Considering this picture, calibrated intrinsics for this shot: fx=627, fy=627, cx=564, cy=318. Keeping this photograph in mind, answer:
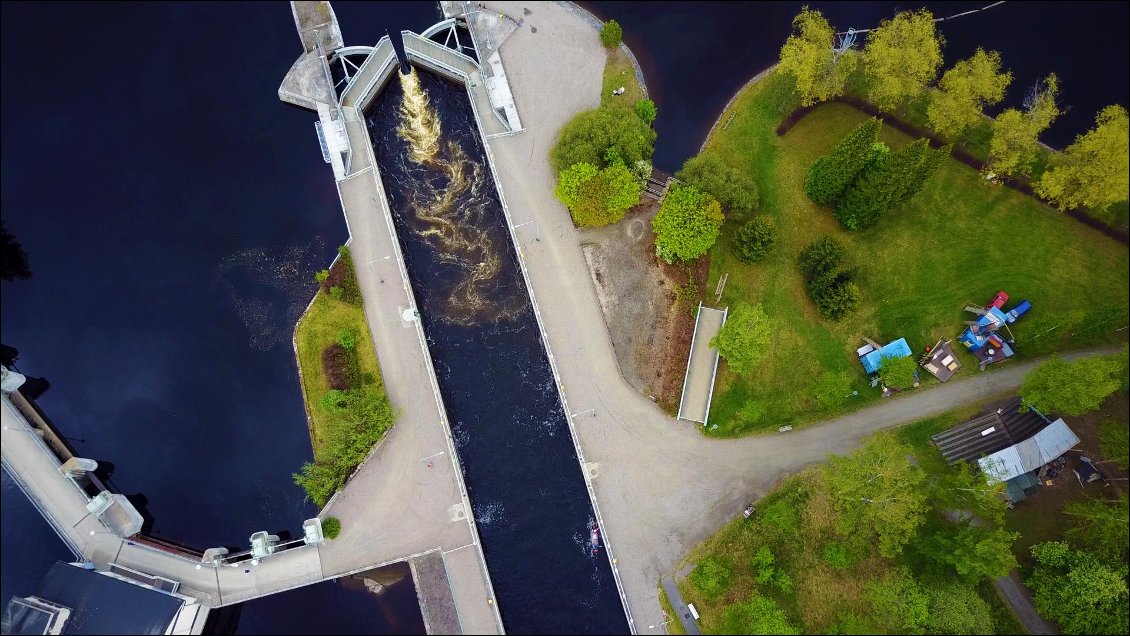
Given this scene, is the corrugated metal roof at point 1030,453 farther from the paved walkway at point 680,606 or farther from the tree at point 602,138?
the tree at point 602,138

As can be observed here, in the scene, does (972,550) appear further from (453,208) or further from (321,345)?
(321,345)

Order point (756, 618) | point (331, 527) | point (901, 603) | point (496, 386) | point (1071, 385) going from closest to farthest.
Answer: point (1071, 385), point (901, 603), point (756, 618), point (331, 527), point (496, 386)

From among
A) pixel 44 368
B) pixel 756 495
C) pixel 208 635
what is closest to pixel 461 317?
pixel 756 495

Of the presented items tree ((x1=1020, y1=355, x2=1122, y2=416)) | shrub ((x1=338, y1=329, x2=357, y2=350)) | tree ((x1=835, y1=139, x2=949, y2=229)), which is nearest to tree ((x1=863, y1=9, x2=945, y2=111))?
tree ((x1=835, y1=139, x2=949, y2=229))

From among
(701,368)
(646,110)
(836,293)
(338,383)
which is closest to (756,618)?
(701,368)

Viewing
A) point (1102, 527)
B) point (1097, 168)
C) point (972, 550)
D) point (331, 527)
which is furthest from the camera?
point (331, 527)

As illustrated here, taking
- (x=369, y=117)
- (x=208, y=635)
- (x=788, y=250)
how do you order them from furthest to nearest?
(x=369, y=117), (x=788, y=250), (x=208, y=635)

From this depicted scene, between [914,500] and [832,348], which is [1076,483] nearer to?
[914,500]
